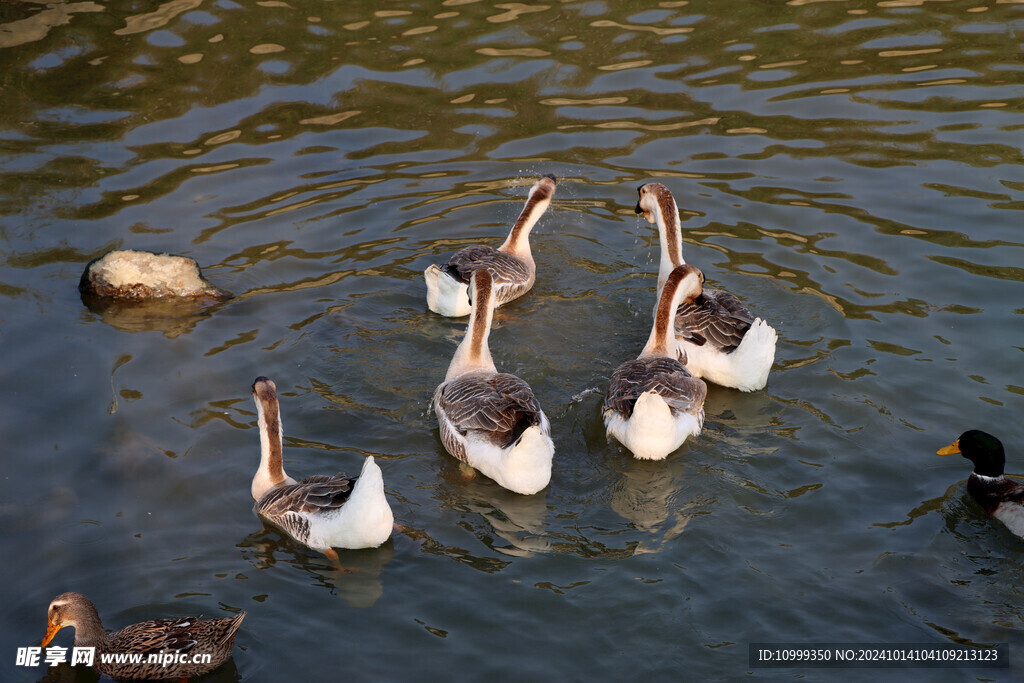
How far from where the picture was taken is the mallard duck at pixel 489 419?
7.57 meters

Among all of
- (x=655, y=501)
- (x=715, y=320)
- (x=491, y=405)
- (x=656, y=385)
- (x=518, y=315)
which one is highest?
(x=491, y=405)

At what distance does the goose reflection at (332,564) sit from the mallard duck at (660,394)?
234 cm

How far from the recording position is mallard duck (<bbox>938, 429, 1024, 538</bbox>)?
7293 millimetres

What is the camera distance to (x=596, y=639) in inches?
250

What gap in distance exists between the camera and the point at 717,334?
9578 mm

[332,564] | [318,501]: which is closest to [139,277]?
[318,501]

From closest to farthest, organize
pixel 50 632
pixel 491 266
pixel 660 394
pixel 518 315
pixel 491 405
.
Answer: pixel 50 632, pixel 491 405, pixel 660 394, pixel 491 266, pixel 518 315

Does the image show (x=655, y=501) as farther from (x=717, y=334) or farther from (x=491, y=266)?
(x=491, y=266)

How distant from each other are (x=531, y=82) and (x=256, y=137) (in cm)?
451

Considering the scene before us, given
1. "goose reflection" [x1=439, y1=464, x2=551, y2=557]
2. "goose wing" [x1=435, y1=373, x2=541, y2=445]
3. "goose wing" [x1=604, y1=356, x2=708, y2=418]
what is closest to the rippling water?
"goose reflection" [x1=439, y1=464, x2=551, y2=557]

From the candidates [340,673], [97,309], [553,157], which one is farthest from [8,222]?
[340,673]

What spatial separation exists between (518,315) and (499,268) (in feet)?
2.12

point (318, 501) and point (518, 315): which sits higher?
point (318, 501)

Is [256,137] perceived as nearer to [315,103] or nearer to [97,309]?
[315,103]
